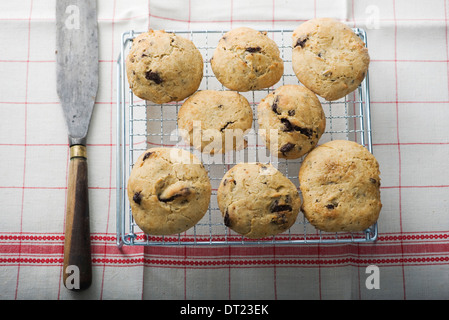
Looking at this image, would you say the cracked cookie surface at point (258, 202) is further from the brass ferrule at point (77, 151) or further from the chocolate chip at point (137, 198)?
the brass ferrule at point (77, 151)

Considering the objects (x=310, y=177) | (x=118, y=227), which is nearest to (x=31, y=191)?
(x=118, y=227)

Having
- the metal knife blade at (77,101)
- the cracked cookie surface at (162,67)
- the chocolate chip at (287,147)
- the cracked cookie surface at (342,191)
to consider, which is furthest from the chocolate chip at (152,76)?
the cracked cookie surface at (342,191)

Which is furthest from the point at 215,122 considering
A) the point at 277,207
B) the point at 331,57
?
the point at 331,57

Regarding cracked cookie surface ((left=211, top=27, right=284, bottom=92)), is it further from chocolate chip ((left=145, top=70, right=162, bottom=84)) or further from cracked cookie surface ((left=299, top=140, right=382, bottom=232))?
cracked cookie surface ((left=299, top=140, right=382, bottom=232))

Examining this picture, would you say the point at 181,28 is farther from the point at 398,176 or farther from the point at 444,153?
the point at 444,153

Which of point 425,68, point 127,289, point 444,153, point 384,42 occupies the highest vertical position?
point 384,42
